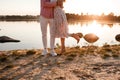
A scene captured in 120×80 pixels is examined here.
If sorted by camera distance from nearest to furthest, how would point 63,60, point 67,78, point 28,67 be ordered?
1. point 67,78
2. point 28,67
3. point 63,60

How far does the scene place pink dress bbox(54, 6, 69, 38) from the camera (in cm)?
1043

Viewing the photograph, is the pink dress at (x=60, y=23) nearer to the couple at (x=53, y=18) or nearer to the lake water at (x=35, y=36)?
the couple at (x=53, y=18)

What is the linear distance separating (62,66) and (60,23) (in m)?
1.93

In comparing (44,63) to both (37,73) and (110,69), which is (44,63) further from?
(110,69)

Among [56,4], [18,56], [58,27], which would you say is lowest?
[18,56]

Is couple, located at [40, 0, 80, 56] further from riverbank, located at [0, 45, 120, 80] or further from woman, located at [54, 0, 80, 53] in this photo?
riverbank, located at [0, 45, 120, 80]

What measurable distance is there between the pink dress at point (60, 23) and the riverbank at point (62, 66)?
2.31 feet

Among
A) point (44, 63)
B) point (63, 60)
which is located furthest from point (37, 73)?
point (63, 60)

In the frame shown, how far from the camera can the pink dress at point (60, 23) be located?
10.4 m

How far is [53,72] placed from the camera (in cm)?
835

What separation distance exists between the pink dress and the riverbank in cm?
70

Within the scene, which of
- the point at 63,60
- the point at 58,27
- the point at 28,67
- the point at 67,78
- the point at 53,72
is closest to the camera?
the point at 67,78

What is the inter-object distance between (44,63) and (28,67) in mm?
644

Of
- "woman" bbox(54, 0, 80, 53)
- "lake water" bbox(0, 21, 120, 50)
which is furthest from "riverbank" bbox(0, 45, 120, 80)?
"lake water" bbox(0, 21, 120, 50)
